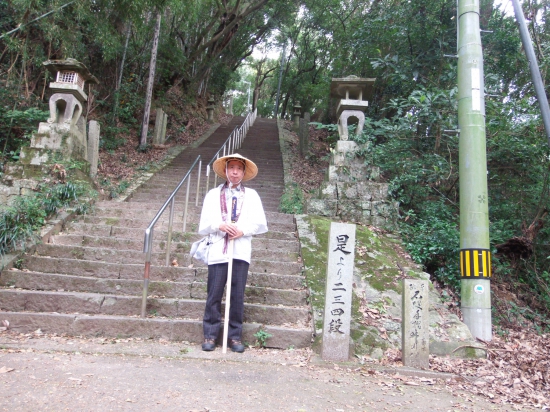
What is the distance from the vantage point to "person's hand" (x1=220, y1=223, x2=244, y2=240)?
3465mm

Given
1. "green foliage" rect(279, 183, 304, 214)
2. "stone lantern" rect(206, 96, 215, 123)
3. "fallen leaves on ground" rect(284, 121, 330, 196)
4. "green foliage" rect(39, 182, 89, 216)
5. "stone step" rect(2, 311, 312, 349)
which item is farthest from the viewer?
"stone lantern" rect(206, 96, 215, 123)

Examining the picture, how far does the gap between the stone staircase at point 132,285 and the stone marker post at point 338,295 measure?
332 mm

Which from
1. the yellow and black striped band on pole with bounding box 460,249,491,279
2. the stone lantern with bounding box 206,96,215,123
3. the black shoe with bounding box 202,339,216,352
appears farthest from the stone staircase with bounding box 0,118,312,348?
the stone lantern with bounding box 206,96,215,123

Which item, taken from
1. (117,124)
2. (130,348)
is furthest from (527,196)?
(117,124)

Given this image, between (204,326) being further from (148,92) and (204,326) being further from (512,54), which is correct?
(148,92)

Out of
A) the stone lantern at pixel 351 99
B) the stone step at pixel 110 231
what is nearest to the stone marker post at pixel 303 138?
the stone lantern at pixel 351 99

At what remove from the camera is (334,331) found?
11.1 ft

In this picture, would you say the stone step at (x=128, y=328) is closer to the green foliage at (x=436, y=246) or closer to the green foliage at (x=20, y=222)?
the green foliage at (x=20, y=222)

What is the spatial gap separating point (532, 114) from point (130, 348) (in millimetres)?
7126

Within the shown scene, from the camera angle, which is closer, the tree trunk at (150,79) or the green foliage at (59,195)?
the green foliage at (59,195)

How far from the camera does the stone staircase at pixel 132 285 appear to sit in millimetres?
3631

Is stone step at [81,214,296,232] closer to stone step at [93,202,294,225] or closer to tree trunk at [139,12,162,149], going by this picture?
stone step at [93,202,294,225]

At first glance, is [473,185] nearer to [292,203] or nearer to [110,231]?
[292,203]

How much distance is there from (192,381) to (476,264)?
325 centimetres
